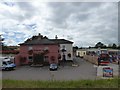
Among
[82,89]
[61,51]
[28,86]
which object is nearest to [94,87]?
[82,89]

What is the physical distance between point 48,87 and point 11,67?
30450 mm

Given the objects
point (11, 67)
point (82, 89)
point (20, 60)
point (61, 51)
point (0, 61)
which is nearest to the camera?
point (82, 89)

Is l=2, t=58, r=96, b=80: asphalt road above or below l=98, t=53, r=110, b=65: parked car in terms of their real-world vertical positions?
below

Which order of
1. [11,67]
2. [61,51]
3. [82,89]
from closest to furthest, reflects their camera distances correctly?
[82,89] → [11,67] → [61,51]

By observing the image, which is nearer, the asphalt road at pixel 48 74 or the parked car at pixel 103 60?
the asphalt road at pixel 48 74

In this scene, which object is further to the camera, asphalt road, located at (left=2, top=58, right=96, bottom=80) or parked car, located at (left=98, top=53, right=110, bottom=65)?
parked car, located at (left=98, top=53, right=110, bottom=65)

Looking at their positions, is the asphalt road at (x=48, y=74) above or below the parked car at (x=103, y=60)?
below

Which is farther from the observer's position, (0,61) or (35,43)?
(35,43)

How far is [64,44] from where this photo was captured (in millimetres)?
66688

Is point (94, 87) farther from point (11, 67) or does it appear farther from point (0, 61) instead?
point (0, 61)

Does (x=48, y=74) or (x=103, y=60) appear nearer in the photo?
(x=48, y=74)

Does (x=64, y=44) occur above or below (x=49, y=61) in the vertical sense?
above

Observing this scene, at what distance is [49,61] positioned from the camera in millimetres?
54469

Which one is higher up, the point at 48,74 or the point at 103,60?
the point at 103,60
